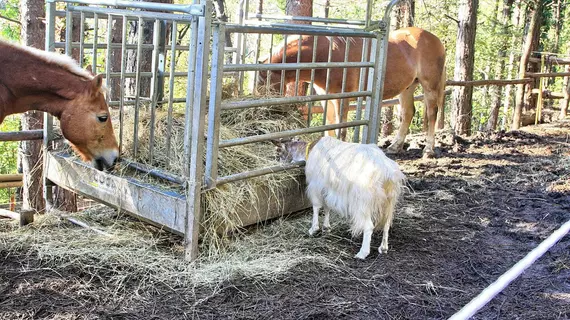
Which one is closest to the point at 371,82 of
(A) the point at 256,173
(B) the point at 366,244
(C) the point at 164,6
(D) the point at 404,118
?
(A) the point at 256,173

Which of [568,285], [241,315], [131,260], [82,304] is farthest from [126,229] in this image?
[568,285]

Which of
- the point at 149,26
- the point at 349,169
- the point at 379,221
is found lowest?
the point at 379,221

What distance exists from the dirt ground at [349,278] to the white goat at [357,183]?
27cm

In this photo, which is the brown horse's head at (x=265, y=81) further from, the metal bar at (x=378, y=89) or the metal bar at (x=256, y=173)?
the metal bar at (x=256, y=173)

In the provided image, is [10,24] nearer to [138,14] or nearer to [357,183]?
[138,14]

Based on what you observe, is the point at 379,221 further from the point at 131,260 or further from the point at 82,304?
the point at 82,304

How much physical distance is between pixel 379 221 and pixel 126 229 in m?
1.99

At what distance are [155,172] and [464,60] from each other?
8833mm

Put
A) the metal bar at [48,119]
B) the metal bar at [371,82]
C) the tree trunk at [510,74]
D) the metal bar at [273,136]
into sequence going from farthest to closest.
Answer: the tree trunk at [510,74] < the metal bar at [371,82] < the metal bar at [48,119] < the metal bar at [273,136]

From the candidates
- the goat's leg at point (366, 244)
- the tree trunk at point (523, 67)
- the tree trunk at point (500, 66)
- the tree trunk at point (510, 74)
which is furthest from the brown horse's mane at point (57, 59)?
the tree trunk at point (510, 74)

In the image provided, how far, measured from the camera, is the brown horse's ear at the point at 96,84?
404 centimetres

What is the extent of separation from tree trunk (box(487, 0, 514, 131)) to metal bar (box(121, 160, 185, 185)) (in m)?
12.7

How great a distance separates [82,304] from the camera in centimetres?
325

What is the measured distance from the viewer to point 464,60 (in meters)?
11.4
